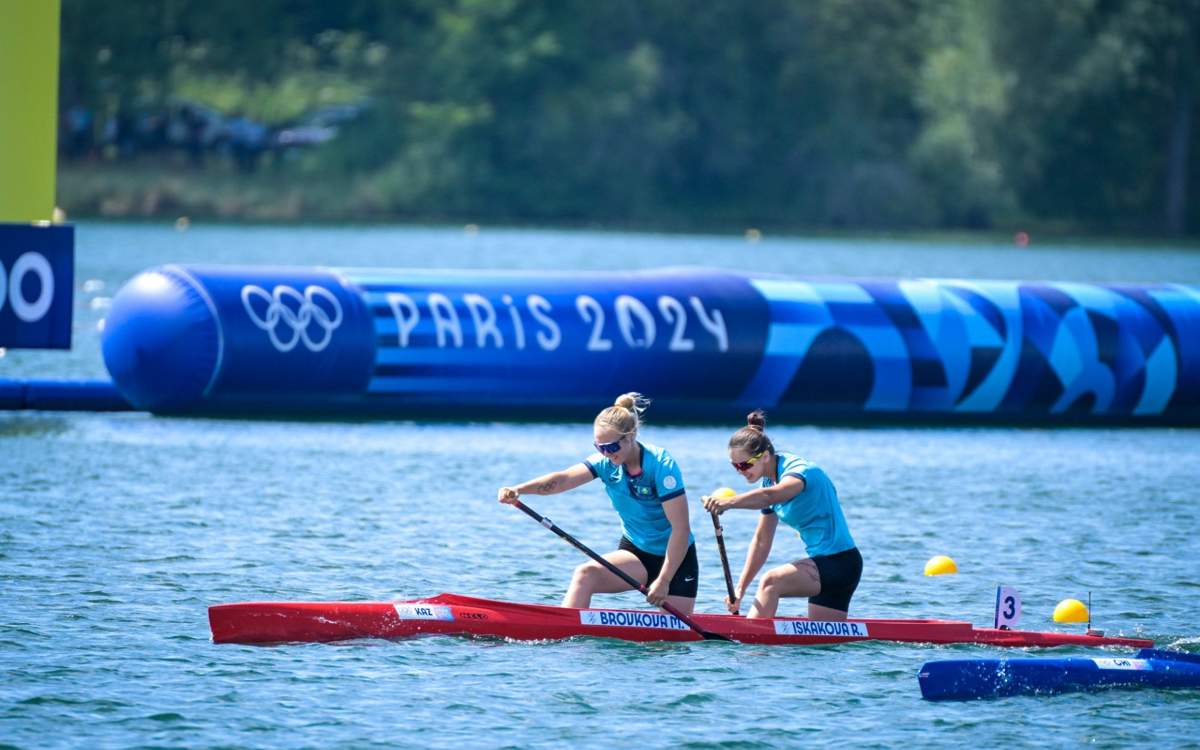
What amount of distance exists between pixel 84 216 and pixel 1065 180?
40550 mm

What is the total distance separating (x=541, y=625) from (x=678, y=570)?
98cm

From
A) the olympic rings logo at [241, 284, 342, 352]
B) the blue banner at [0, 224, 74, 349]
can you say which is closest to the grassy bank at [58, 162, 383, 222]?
the olympic rings logo at [241, 284, 342, 352]

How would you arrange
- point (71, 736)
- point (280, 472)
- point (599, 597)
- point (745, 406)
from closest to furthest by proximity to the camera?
point (71, 736) → point (599, 597) → point (280, 472) → point (745, 406)

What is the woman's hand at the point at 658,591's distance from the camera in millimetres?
12680

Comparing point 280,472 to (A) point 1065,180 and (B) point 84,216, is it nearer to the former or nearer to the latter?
(B) point 84,216

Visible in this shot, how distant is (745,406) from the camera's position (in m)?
24.7

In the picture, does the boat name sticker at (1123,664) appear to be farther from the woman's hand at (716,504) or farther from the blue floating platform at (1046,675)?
the woman's hand at (716,504)

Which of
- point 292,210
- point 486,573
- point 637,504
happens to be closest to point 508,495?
point 637,504

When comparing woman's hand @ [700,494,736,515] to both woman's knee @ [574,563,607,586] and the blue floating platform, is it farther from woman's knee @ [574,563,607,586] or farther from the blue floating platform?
the blue floating platform

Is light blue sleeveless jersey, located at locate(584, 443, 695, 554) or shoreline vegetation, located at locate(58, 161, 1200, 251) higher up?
shoreline vegetation, located at locate(58, 161, 1200, 251)

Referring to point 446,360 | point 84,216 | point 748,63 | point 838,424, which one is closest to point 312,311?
point 446,360

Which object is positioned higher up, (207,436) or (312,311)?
(312,311)

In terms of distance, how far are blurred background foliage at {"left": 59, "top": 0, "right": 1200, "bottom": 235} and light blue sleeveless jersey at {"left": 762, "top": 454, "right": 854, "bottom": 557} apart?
70.3 metres

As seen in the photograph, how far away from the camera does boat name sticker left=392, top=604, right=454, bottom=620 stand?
Result: 43.0 ft
